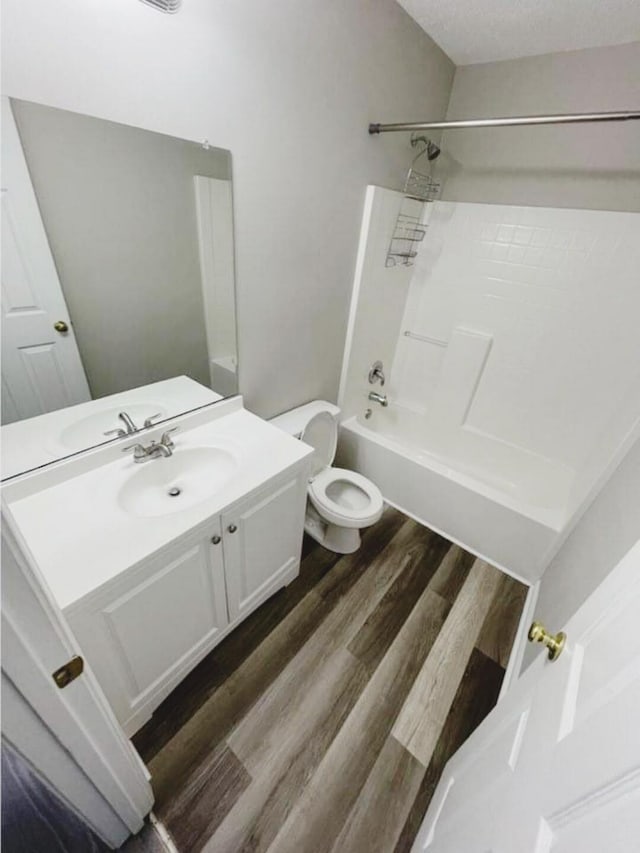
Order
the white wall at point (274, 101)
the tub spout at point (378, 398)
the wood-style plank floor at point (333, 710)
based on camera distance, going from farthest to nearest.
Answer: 1. the tub spout at point (378, 398)
2. the wood-style plank floor at point (333, 710)
3. the white wall at point (274, 101)

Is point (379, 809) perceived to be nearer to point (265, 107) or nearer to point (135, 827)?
point (135, 827)

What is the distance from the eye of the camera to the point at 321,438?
2002 mm

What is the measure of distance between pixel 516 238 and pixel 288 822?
275 centimetres

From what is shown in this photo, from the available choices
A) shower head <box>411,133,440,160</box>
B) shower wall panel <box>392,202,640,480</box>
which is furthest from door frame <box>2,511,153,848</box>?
shower head <box>411,133,440,160</box>

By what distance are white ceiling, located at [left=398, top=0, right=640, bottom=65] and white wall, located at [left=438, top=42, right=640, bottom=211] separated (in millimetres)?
83

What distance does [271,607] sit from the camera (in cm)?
162

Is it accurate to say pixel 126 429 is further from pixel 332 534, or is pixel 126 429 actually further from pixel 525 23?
pixel 525 23

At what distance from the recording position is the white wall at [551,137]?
1.56 metres

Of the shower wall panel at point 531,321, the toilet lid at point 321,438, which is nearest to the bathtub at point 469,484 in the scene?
the shower wall panel at point 531,321

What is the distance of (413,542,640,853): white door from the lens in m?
0.39

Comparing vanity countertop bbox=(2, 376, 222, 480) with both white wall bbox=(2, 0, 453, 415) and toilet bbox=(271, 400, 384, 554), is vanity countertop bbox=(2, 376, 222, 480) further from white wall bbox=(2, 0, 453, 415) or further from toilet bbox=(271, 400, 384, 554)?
toilet bbox=(271, 400, 384, 554)

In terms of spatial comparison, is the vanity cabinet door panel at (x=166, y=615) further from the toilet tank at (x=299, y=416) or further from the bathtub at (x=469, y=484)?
the bathtub at (x=469, y=484)

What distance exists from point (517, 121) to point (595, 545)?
1.54 m

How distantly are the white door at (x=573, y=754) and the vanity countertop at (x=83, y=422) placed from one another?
4.46ft
